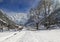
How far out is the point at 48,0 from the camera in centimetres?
4247

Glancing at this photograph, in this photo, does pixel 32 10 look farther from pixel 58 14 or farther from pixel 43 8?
pixel 58 14

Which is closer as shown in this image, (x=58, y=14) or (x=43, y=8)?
(x=43, y=8)

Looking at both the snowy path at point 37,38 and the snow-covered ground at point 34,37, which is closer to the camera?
the snowy path at point 37,38

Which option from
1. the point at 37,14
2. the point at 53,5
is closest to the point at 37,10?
the point at 37,14

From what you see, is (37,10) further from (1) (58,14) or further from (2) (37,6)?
(1) (58,14)

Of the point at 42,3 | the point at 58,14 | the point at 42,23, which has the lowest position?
the point at 42,23

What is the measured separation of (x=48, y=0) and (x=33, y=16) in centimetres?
913

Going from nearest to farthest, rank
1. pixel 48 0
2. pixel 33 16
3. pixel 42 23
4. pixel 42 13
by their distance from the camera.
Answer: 1. pixel 48 0
2. pixel 42 13
3. pixel 33 16
4. pixel 42 23

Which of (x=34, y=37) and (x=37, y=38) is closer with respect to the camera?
(x=37, y=38)

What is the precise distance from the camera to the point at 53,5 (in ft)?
146

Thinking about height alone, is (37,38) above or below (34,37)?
above

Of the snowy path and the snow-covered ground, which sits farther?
the snow-covered ground

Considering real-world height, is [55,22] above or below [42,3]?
below

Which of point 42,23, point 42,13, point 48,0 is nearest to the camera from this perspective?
point 48,0
